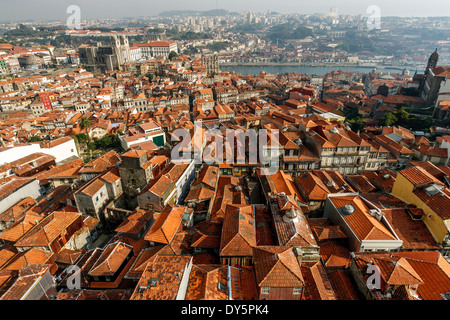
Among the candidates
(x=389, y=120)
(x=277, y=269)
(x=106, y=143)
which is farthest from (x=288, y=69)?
(x=277, y=269)

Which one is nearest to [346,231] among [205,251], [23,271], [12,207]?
[205,251]

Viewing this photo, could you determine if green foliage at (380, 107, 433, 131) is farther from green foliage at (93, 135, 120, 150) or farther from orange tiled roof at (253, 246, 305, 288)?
green foliage at (93, 135, 120, 150)

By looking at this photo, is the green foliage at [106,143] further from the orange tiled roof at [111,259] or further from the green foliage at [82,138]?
the orange tiled roof at [111,259]

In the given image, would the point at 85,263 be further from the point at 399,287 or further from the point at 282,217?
the point at 399,287

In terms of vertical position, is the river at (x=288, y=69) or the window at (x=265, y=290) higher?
the river at (x=288, y=69)

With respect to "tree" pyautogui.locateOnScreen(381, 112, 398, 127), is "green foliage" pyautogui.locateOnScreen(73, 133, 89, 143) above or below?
below

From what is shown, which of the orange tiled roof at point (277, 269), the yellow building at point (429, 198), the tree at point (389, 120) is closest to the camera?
the orange tiled roof at point (277, 269)

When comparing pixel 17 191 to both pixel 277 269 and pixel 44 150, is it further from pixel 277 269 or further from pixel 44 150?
pixel 277 269

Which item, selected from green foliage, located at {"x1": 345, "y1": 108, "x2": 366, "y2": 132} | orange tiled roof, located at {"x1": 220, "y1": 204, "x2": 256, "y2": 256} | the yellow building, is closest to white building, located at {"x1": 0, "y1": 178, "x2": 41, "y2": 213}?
orange tiled roof, located at {"x1": 220, "y1": 204, "x2": 256, "y2": 256}

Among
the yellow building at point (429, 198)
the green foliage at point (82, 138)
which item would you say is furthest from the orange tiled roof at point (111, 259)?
the green foliage at point (82, 138)
